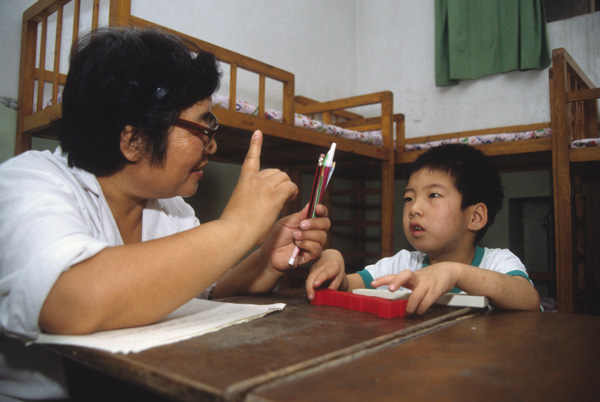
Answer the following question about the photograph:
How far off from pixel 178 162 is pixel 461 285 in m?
0.62

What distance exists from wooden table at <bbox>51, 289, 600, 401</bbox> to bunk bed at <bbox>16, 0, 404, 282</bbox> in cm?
122

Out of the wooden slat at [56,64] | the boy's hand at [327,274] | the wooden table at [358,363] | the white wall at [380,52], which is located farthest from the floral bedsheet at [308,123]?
the wooden table at [358,363]

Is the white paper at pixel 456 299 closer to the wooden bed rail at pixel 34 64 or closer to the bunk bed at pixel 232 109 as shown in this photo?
the bunk bed at pixel 232 109

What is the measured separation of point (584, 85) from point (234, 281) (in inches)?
109

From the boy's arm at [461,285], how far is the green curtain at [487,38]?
2.89 m

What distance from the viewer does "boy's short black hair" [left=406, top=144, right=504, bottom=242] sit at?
1310mm

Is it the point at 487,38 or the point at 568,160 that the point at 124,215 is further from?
the point at 487,38

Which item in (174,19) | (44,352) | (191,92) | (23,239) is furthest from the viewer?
(174,19)

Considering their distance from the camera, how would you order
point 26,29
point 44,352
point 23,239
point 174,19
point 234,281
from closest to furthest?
point 23,239 → point 44,352 → point 234,281 → point 26,29 → point 174,19

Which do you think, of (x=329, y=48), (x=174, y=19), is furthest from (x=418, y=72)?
(x=174, y=19)

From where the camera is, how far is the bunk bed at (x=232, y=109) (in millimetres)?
1782

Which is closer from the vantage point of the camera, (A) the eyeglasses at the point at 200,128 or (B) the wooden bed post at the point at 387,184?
(A) the eyeglasses at the point at 200,128

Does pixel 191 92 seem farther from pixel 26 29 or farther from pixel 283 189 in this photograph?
pixel 26 29

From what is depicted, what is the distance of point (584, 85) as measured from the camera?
2725 millimetres
